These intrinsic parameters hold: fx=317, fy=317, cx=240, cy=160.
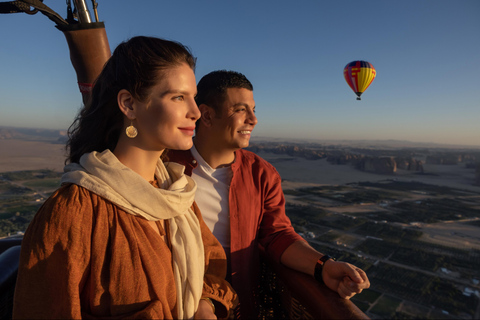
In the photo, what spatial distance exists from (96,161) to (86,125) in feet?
0.77

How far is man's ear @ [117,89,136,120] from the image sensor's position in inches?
42.7

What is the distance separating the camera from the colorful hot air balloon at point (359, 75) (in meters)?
17.4

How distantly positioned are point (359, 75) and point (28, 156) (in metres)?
66.7

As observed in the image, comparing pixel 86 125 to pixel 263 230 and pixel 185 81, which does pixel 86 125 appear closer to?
pixel 185 81

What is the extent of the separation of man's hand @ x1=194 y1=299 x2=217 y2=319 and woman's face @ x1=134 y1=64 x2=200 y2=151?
57cm

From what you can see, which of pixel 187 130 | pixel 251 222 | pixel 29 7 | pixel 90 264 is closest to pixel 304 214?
pixel 251 222

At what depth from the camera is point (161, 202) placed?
41.8 inches

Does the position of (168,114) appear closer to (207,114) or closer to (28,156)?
(207,114)

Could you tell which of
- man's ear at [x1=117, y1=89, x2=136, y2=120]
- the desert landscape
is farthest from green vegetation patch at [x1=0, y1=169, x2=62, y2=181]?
man's ear at [x1=117, y1=89, x2=136, y2=120]

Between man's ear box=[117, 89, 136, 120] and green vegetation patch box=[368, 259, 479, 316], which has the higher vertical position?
man's ear box=[117, 89, 136, 120]

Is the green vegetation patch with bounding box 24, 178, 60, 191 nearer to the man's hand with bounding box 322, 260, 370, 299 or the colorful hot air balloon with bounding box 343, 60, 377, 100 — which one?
the colorful hot air balloon with bounding box 343, 60, 377, 100

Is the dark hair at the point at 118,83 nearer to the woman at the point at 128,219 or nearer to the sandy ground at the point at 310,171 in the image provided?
the woman at the point at 128,219

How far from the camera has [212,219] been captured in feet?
5.64

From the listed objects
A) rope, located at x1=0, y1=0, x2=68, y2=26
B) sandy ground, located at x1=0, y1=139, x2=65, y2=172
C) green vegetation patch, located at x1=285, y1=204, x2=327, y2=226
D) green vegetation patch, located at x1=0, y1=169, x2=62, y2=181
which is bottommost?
green vegetation patch, located at x1=285, y1=204, x2=327, y2=226
